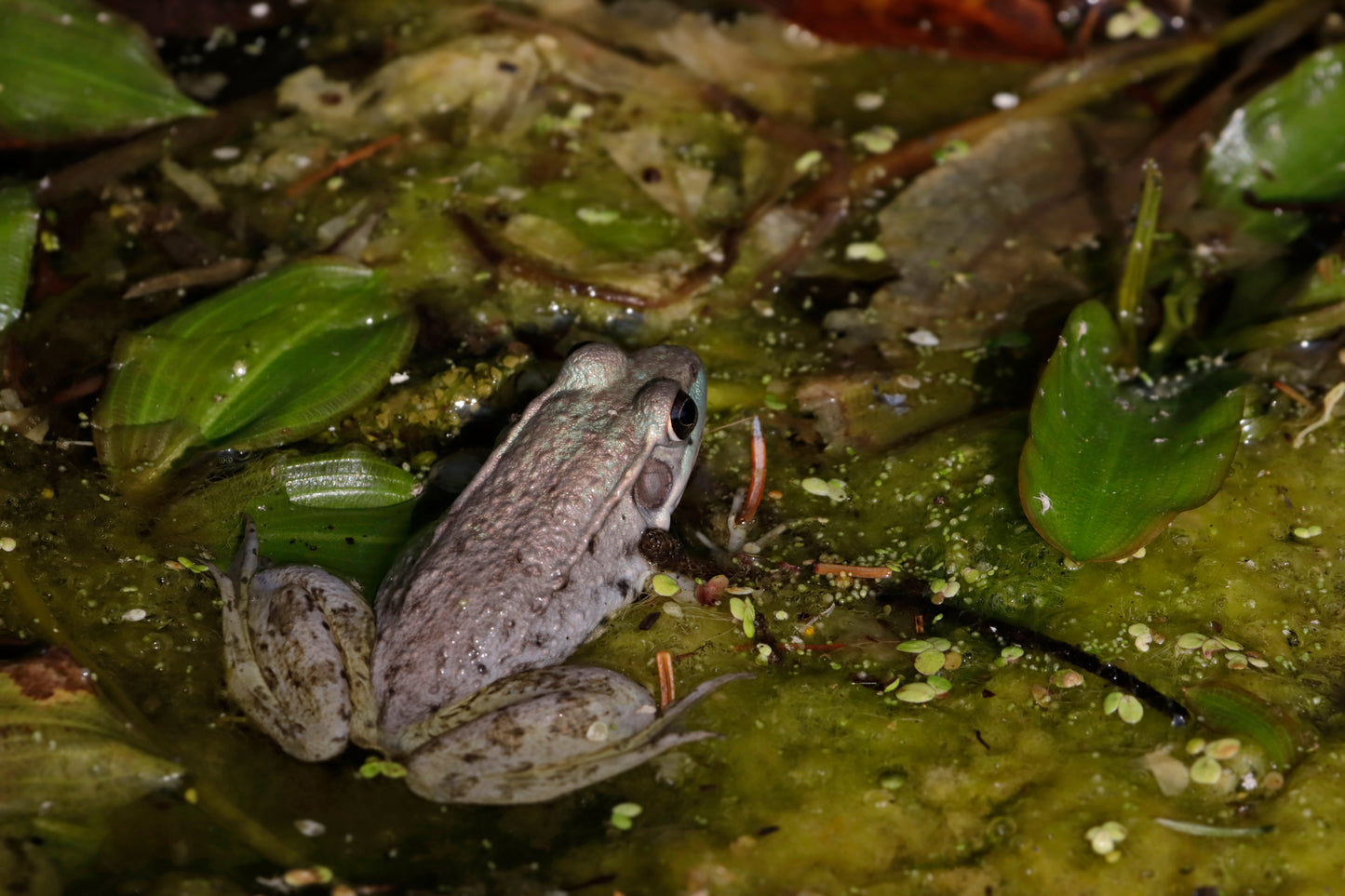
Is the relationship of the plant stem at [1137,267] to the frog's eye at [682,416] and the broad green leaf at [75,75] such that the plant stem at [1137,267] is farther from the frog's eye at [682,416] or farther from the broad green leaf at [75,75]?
the broad green leaf at [75,75]

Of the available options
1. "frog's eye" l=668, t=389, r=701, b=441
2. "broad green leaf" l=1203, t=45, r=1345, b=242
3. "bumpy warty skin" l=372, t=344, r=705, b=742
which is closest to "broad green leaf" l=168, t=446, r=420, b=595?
"bumpy warty skin" l=372, t=344, r=705, b=742

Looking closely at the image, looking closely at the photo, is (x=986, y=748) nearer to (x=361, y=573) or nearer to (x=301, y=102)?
(x=361, y=573)

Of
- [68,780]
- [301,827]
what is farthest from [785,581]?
[68,780]

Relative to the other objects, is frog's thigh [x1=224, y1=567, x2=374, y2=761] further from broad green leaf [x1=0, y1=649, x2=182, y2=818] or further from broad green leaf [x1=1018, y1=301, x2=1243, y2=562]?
broad green leaf [x1=1018, y1=301, x2=1243, y2=562]

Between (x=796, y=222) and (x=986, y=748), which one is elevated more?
(x=796, y=222)

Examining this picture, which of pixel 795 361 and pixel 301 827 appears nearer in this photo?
pixel 301 827

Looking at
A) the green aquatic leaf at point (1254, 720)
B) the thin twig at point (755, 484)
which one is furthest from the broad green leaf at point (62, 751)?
the green aquatic leaf at point (1254, 720)
